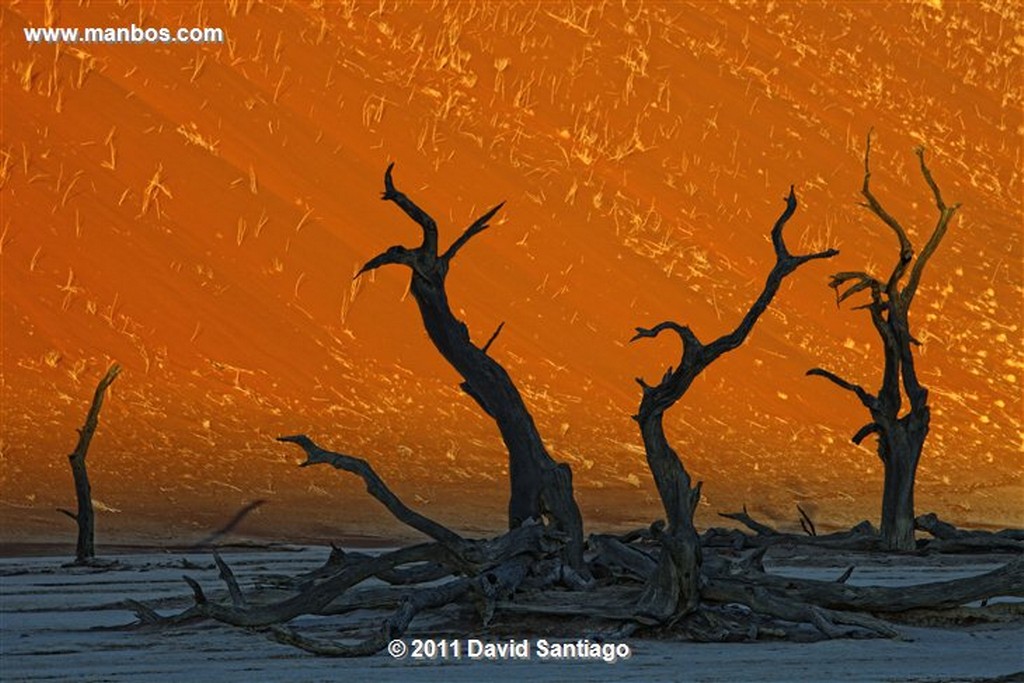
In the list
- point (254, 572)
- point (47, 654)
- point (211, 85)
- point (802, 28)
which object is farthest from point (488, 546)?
point (802, 28)

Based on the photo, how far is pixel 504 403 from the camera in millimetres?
16203

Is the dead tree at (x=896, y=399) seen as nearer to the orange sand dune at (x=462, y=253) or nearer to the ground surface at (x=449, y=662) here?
the ground surface at (x=449, y=662)

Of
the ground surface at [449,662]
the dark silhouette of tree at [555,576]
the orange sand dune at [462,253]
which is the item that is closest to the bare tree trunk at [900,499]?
the ground surface at [449,662]

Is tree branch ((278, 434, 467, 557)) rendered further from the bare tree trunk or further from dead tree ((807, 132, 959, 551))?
the bare tree trunk

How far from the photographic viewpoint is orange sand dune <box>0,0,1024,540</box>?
4241 cm

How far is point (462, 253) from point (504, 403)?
1354 inches

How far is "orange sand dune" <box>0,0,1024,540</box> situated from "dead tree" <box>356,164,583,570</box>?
68.2 feet

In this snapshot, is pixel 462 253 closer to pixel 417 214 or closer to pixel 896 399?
pixel 896 399

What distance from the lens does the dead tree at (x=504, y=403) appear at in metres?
15.9

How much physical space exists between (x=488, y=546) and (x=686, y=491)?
1.65m

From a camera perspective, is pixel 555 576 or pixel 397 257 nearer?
pixel 397 257

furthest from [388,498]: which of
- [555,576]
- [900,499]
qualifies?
[900,499]

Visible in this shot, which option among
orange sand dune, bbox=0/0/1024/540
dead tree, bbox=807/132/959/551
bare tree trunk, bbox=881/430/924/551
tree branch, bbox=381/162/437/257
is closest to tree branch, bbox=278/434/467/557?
tree branch, bbox=381/162/437/257

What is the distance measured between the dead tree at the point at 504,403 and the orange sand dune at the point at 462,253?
20.8 meters
